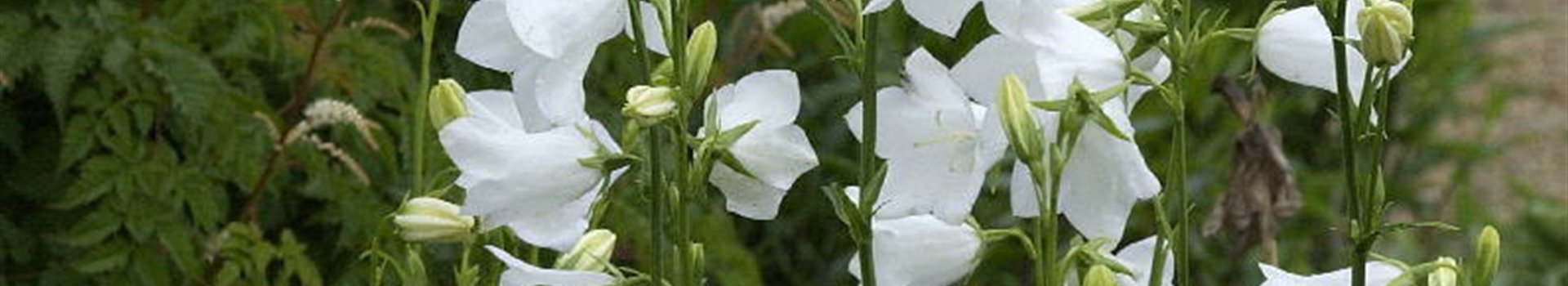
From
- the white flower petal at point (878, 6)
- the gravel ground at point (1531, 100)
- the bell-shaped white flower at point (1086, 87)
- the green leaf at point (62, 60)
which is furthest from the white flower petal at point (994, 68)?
the gravel ground at point (1531, 100)

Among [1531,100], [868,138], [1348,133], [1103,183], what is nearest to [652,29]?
[868,138]

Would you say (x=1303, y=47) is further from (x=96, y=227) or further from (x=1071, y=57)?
(x=96, y=227)

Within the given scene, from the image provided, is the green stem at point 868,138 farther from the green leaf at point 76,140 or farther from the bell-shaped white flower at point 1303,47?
the green leaf at point 76,140

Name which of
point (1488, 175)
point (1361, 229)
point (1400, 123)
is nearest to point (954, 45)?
point (1400, 123)

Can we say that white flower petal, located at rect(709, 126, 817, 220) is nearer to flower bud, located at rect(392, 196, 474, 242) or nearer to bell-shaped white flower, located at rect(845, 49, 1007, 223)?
bell-shaped white flower, located at rect(845, 49, 1007, 223)

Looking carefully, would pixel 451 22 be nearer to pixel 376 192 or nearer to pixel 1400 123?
pixel 376 192

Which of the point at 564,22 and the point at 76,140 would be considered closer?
the point at 564,22
